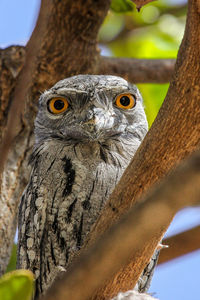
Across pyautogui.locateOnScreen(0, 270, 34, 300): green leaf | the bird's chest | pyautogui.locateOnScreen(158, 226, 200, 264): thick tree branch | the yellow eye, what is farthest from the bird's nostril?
pyautogui.locateOnScreen(0, 270, 34, 300): green leaf

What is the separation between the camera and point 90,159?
247 cm

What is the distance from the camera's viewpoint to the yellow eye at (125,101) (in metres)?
2.63

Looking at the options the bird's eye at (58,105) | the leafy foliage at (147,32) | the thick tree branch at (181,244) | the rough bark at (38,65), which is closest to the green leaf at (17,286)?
the thick tree branch at (181,244)

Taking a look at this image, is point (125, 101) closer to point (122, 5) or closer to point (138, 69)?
point (138, 69)

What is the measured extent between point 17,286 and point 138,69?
258 centimetres

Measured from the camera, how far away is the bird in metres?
2.41

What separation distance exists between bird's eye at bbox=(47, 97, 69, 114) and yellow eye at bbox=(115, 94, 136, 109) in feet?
0.87

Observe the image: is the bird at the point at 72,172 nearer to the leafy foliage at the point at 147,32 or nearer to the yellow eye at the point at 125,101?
the yellow eye at the point at 125,101

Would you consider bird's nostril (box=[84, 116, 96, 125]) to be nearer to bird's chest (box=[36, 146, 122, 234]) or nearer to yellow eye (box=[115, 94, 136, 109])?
bird's chest (box=[36, 146, 122, 234])

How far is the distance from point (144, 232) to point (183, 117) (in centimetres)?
68

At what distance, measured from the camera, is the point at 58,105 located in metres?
2.67

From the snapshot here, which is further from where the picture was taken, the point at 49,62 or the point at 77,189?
the point at 49,62

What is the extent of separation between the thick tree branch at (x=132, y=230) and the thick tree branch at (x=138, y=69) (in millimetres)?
2491

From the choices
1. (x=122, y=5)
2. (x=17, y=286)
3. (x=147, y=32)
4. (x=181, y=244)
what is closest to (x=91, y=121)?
(x=181, y=244)
